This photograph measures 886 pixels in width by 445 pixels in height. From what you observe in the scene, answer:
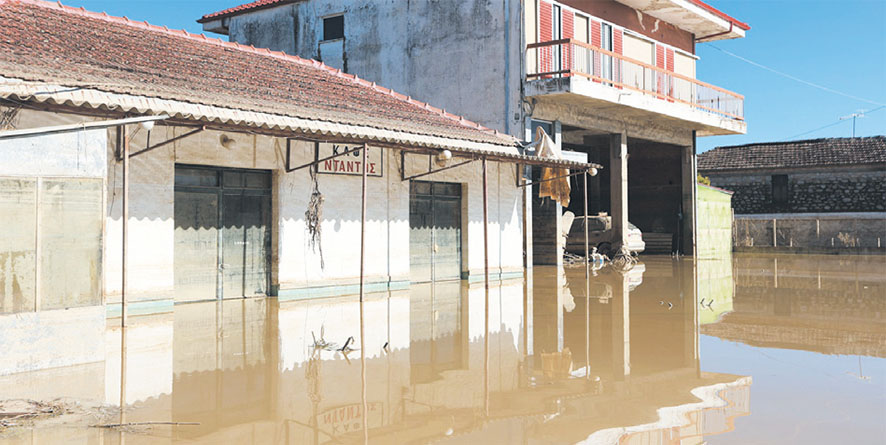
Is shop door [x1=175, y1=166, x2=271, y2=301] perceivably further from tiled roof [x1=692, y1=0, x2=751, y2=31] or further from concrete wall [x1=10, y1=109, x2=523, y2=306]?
tiled roof [x1=692, y1=0, x2=751, y2=31]

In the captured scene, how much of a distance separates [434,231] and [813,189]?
24.8 meters

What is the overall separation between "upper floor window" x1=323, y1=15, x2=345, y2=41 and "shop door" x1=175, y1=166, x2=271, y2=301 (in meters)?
9.60

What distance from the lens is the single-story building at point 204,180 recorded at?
7305mm

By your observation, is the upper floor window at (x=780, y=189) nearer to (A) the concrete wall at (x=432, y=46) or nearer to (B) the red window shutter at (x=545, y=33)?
(B) the red window shutter at (x=545, y=33)

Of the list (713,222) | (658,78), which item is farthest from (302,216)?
(713,222)

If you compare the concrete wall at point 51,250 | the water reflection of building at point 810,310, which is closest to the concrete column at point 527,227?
the water reflection of building at point 810,310

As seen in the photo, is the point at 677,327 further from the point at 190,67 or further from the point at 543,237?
the point at 543,237

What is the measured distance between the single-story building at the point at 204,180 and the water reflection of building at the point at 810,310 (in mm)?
5005

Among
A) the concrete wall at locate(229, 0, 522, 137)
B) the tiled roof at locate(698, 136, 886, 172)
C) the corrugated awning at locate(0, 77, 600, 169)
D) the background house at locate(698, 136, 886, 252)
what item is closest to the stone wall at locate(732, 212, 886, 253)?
the background house at locate(698, 136, 886, 252)

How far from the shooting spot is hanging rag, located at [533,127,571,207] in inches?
691

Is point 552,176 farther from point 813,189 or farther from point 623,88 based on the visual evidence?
point 813,189

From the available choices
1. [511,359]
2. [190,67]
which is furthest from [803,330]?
[190,67]

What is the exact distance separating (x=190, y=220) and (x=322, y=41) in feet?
36.4

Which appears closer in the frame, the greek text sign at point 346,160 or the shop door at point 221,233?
the shop door at point 221,233
